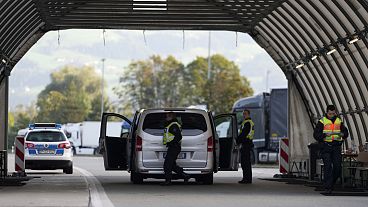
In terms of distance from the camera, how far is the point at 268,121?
5053 cm

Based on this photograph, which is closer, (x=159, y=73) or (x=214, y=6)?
(x=214, y=6)

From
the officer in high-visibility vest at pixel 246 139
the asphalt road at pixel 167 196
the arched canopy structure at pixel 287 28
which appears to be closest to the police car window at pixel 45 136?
the arched canopy structure at pixel 287 28

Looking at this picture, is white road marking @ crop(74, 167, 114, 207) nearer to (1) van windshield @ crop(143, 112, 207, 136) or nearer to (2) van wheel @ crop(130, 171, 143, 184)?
(2) van wheel @ crop(130, 171, 143, 184)

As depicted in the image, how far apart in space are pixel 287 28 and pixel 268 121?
22278 millimetres

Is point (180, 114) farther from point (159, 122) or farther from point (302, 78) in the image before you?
point (302, 78)

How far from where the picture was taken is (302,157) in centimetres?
3070

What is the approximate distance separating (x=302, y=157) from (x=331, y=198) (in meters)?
10.8

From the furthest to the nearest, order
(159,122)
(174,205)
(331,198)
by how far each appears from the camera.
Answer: (159,122)
(331,198)
(174,205)

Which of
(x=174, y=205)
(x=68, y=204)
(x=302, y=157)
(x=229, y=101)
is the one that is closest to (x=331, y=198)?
(x=174, y=205)

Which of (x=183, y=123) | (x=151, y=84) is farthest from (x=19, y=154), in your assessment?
(x=151, y=84)

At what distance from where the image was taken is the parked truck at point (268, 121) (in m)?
49.1

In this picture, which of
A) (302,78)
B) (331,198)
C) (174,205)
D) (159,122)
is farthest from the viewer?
(302,78)

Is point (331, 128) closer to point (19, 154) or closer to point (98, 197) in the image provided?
point (98, 197)

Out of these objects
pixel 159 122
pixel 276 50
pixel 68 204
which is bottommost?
pixel 68 204
